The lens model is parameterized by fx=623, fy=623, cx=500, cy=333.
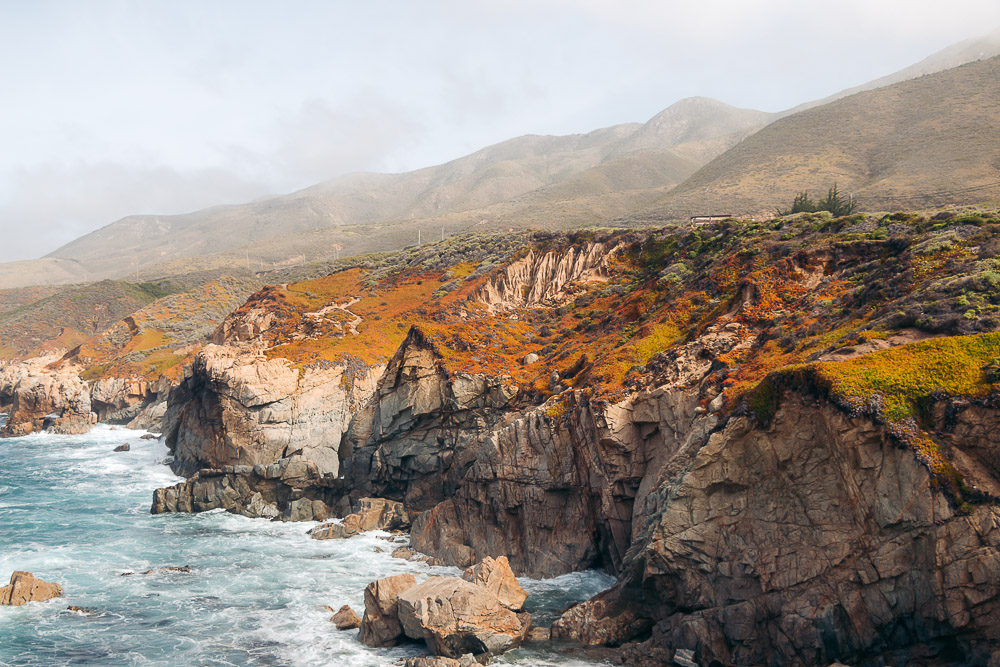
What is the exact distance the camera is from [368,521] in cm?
4025

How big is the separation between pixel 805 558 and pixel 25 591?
33252 mm

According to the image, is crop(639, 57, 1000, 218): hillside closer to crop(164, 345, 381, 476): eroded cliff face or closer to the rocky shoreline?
the rocky shoreline

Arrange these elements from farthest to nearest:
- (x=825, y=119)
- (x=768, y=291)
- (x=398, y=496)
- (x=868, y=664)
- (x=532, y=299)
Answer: (x=825, y=119) → (x=532, y=299) → (x=398, y=496) → (x=768, y=291) → (x=868, y=664)

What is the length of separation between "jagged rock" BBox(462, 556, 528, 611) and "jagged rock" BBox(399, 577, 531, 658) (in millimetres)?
573

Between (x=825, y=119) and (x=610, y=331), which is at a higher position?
(x=825, y=119)

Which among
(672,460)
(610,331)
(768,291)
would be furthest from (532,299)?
(672,460)

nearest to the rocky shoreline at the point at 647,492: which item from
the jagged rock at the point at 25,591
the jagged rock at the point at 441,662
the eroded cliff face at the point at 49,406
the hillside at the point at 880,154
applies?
the jagged rock at the point at 441,662

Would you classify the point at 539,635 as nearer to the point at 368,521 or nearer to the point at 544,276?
the point at 368,521

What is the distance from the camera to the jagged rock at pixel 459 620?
2294 cm

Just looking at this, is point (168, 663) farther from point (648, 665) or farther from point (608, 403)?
point (608, 403)

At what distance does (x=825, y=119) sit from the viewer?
12781 cm

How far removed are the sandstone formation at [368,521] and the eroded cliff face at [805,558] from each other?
1776 centimetres

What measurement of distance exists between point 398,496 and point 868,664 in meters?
30.6

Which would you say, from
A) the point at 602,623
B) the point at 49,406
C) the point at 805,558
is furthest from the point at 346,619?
the point at 49,406
